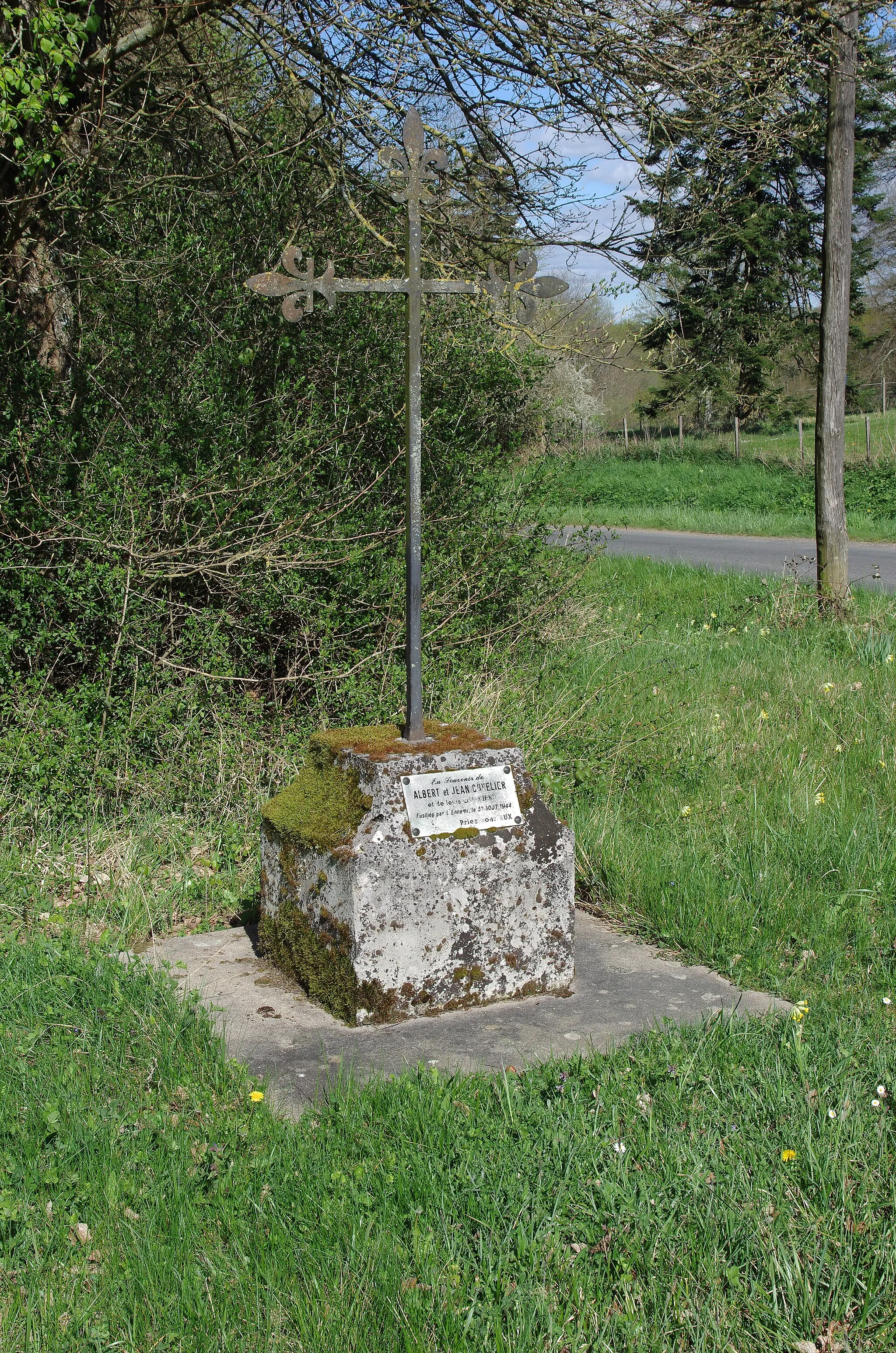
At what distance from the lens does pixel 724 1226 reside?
7.73 feet

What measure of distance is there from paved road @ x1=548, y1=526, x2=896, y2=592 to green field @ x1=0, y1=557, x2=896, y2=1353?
259 inches

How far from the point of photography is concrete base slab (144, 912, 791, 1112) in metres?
3.10

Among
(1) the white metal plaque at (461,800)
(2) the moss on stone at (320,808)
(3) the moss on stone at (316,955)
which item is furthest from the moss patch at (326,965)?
(1) the white metal plaque at (461,800)

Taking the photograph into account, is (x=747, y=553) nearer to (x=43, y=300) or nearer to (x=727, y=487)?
(x=727, y=487)

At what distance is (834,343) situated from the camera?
31.5 feet

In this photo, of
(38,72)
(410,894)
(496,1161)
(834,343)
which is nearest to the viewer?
(496,1161)

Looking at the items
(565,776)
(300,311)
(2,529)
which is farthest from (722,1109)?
(2,529)

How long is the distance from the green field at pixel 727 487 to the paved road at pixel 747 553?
0.55 m

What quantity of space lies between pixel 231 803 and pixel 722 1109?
3.32 meters

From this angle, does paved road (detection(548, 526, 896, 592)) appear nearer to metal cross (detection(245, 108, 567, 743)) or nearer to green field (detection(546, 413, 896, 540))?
green field (detection(546, 413, 896, 540))

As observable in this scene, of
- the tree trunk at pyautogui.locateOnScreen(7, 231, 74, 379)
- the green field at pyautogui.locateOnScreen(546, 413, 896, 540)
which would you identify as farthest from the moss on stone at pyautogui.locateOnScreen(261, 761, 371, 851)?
the green field at pyautogui.locateOnScreen(546, 413, 896, 540)

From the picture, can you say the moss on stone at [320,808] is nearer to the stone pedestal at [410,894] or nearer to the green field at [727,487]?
the stone pedestal at [410,894]

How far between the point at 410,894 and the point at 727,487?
65.4 ft

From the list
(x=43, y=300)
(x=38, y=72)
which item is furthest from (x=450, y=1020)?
(x=43, y=300)
